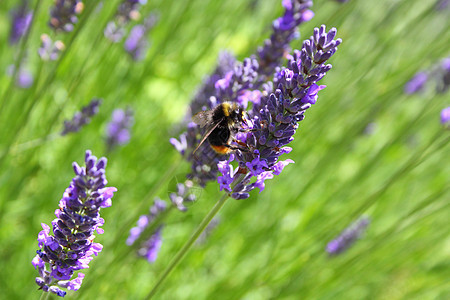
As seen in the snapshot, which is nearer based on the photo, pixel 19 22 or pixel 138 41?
pixel 19 22

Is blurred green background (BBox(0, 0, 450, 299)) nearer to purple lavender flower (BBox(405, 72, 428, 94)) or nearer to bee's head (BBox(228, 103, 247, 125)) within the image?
purple lavender flower (BBox(405, 72, 428, 94))

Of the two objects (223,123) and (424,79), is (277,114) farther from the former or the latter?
(424,79)

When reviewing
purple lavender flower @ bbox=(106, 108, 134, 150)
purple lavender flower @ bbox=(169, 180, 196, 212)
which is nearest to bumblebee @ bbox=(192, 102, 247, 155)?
purple lavender flower @ bbox=(169, 180, 196, 212)

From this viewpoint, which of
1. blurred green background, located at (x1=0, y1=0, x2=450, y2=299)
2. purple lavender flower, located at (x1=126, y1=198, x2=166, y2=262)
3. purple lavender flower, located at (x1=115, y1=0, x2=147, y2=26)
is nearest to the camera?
purple lavender flower, located at (x1=126, y1=198, x2=166, y2=262)

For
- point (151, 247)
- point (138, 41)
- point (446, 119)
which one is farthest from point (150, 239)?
point (138, 41)

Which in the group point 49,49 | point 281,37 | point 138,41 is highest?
point 138,41

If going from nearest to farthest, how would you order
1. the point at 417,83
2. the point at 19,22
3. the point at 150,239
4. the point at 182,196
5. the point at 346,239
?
the point at 182,196, the point at 150,239, the point at 346,239, the point at 19,22, the point at 417,83

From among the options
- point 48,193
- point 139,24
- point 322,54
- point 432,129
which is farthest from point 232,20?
point 322,54

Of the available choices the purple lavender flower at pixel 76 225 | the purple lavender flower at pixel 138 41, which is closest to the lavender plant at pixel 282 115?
the purple lavender flower at pixel 76 225
